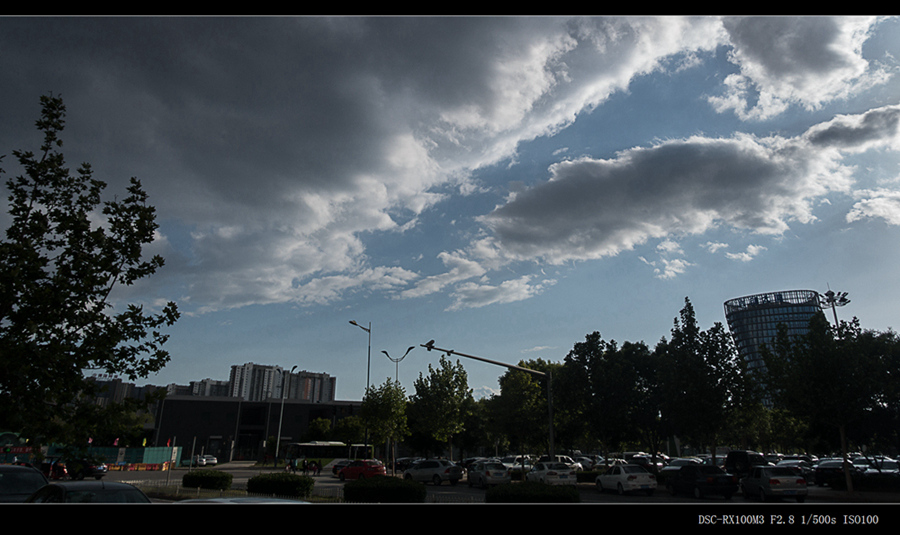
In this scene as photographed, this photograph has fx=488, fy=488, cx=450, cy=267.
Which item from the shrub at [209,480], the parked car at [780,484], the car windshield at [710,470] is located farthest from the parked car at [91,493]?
the car windshield at [710,470]

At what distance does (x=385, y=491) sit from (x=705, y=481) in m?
16.6

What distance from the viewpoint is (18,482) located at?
1241 cm

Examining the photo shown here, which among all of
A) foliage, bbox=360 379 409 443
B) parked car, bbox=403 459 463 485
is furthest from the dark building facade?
parked car, bbox=403 459 463 485

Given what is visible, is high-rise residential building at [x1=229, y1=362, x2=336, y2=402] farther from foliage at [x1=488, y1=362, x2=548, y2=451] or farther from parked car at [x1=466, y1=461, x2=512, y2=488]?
parked car at [x1=466, y1=461, x2=512, y2=488]

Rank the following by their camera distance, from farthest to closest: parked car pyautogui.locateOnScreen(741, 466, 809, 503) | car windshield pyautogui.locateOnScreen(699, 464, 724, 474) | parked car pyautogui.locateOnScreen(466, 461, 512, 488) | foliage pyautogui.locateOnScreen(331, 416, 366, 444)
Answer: foliage pyautogui.locateOnScreen(331, 416, 366, 444), parked car pyautogui.locateOnScreen(466, 461, 512, 488), car windshield pyautogui.locateOnScreen(699, 464, 724, 474), parked car pyautogui.locateOnScreen(741, 466, 809, 503)

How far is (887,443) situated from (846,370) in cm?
843

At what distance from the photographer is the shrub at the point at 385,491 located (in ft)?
55.4

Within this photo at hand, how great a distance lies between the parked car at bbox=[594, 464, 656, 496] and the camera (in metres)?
25.4

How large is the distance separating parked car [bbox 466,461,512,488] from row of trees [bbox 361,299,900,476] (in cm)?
795

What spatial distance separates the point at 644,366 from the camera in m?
42.9

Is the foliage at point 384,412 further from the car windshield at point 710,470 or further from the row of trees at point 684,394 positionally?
the car windshield at point 710,470

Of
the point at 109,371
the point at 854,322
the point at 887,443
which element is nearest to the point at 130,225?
the point at 109,371
